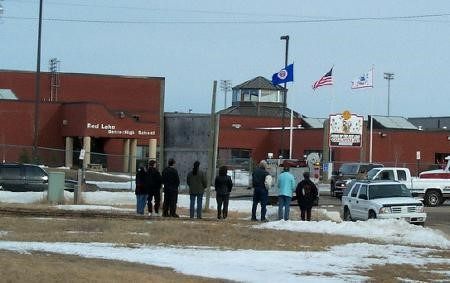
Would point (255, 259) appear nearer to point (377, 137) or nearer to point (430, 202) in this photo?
point (430, 202)

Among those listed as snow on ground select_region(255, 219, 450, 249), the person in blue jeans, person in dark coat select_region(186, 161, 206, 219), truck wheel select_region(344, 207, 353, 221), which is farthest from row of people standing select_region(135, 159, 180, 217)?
truck wheel select_region(344, 207, 353, 221)

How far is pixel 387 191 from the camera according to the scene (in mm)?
25016

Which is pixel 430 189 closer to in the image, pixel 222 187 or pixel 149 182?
pixel 222 187

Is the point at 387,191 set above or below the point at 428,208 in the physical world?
above

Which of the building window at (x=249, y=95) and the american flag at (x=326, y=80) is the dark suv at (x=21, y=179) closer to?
the american flag at (x=326, y=80)

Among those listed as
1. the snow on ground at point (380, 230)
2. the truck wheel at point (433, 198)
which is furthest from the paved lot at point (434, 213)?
the snow on ground at point (380, 230)

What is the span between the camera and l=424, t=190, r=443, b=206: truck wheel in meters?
36.2

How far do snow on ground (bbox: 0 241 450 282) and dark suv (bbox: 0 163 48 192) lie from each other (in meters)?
19.3

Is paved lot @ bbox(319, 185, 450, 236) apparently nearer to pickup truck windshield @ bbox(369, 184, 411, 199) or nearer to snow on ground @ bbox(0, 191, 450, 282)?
pickup truck windshield @ bbox(369, 184, 411, 199)

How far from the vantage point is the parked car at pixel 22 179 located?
110 feet

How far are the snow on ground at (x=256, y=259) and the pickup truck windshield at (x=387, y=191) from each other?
867 centimetres

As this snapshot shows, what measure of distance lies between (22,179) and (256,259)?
2223 cm

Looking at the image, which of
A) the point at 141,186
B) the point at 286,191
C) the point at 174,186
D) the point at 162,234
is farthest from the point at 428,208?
the point at 162,234

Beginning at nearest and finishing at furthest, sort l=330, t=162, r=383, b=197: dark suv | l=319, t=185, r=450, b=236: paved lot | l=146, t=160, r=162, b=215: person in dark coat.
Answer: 1. l=146, t=160, r=162, b=215: person in dark coat
2. l=319, t=185, r=450, b=236: paved lot
3. l=330, t=162, r=383, b=197: dark suv
